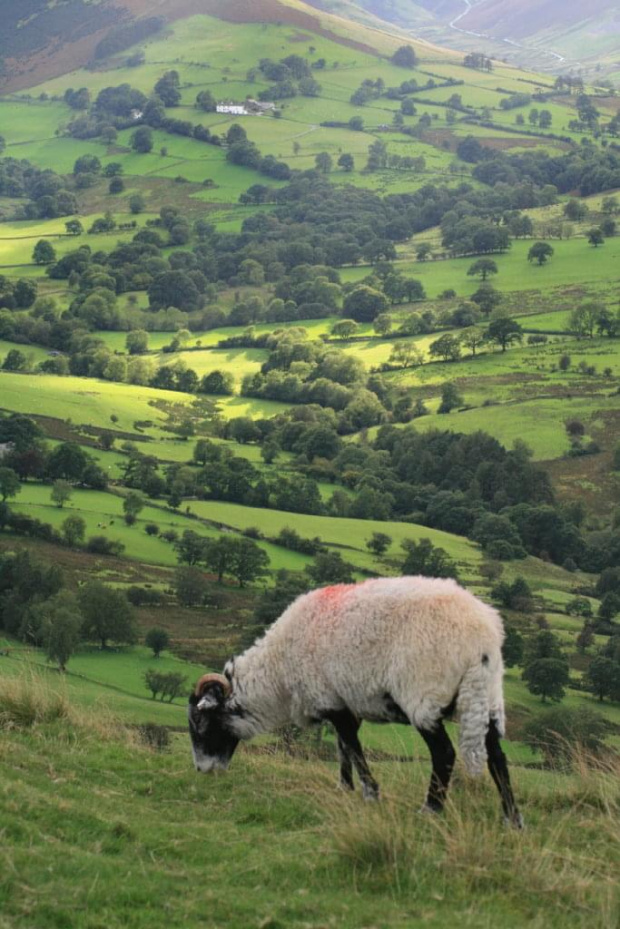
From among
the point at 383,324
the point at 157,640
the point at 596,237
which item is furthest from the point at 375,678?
the point at 596,237

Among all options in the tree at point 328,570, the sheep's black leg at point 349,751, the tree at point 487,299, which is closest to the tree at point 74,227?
the tree at point 487,299

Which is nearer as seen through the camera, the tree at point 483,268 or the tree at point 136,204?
the tree at point 483,268

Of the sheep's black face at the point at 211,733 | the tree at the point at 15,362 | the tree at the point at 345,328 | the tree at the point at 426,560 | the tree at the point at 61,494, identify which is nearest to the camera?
the sheep's black face at the point at 211,733

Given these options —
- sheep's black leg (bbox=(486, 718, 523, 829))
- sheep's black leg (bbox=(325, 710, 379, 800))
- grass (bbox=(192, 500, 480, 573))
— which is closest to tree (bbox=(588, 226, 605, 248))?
grass (bbox=(192, 500, 480, 573))

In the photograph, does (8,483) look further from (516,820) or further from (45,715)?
(516,820)

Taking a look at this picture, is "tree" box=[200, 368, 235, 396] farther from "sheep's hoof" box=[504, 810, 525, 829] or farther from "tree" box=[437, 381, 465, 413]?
"sheep's hoof" box=[504, 810, 525, 829]

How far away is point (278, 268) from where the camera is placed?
172 m

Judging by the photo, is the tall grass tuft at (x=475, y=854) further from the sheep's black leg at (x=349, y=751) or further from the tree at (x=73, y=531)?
the tree at (x=73, y=531)

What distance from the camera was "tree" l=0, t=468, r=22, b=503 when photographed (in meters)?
77.8

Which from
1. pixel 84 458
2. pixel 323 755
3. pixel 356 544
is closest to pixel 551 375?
pixel 356 544

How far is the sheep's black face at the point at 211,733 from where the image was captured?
42.5ft

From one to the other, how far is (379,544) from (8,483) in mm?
26294

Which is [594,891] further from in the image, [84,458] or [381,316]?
[381,316]

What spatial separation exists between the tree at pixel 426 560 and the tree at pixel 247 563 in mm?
9072
